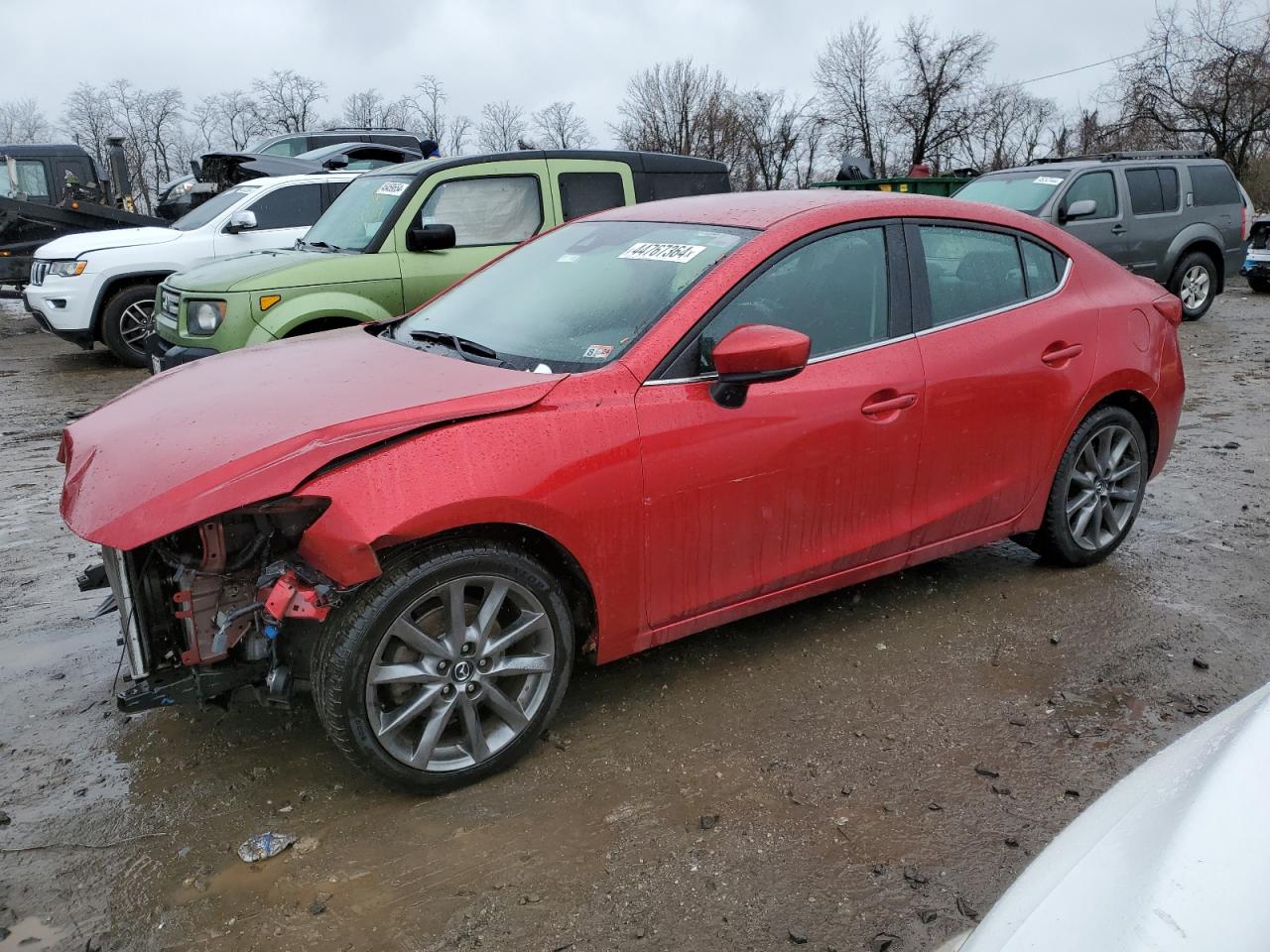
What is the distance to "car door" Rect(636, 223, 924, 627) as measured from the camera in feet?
10.4

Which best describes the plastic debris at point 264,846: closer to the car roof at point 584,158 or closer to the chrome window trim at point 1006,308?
the chrome window trim at point 1006,308

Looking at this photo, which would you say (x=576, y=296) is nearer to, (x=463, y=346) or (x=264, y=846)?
(x=463, y=346)

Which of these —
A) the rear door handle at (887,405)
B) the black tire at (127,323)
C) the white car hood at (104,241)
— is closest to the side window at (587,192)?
the rear door handle at (887,405)

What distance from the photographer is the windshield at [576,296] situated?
3.31 meters

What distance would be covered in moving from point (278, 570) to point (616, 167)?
5633 mm

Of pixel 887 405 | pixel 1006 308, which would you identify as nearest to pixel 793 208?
pixel 887 405

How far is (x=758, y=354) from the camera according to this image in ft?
10.1

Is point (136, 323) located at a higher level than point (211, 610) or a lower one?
higher

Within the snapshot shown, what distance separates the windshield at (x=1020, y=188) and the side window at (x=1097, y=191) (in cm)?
19

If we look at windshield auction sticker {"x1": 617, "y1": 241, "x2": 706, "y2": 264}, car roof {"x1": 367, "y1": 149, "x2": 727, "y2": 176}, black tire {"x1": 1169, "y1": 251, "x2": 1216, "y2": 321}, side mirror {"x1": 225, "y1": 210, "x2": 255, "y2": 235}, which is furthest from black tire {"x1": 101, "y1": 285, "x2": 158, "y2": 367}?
black tire {"x1": 1169, "y1": 251, "x2": 1216, "y2": 321}

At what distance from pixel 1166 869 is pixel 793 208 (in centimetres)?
273

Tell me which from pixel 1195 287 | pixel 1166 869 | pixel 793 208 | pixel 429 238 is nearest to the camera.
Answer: pixel 1166 869

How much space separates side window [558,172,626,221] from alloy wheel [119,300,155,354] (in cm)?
530

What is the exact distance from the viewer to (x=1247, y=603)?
428 cm
